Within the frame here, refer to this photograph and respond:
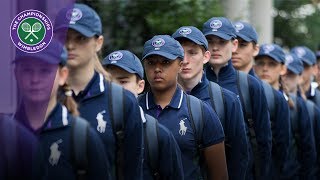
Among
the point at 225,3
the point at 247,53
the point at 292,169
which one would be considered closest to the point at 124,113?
the point at 247,53

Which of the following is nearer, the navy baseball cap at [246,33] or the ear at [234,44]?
the ear at [234,44]

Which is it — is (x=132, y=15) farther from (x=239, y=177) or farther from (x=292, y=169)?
(x=239, y=177)

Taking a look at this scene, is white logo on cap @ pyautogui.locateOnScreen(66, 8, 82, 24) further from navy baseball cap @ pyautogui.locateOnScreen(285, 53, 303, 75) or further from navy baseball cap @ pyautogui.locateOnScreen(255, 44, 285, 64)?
navy baseball cap @ pyautogui.locateOnScreen(285, 53, 303, 75)

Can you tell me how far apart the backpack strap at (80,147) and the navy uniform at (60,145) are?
1 centimetres

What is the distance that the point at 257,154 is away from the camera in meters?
7.34

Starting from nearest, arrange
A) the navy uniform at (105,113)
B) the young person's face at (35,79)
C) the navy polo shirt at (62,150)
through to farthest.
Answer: the young person's face at (35,79) → the navy polo shirt at (62,150) → the navy uniform at (105,113)

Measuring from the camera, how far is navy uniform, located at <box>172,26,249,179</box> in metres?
6.36

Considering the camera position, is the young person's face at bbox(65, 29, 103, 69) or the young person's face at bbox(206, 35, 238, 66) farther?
the young person's face at bbox(206, 35, 238, 66)

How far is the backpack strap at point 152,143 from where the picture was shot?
5250mm

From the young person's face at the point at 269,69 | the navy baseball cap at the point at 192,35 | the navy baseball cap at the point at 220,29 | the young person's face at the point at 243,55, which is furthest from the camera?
the young person's face at the point at 269,69

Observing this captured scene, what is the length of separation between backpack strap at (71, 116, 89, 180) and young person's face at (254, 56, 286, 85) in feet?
16.9

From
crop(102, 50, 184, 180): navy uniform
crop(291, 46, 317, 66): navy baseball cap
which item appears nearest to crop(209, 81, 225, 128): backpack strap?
crop(102, 50, 184, 180): navy uniform

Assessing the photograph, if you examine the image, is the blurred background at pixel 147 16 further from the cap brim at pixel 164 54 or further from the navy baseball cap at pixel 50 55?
the navy baseball cap at pixel 50 55

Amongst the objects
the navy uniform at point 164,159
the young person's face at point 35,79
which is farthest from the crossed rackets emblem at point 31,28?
the navy uniform at point 164,159
